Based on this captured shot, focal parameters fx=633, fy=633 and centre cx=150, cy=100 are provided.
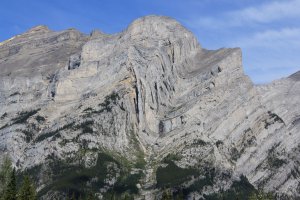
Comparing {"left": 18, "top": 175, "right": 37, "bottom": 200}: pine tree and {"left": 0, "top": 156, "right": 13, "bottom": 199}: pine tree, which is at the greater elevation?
{"left": 0, "top": 156, "right": 13, "bottom": 199}: pine tree

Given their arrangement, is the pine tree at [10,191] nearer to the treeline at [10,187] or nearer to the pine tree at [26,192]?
the treeline at [10,187]

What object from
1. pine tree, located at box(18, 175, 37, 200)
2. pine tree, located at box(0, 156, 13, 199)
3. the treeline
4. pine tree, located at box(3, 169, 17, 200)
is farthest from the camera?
pine tree, located at box(18, 175, 37, 200)

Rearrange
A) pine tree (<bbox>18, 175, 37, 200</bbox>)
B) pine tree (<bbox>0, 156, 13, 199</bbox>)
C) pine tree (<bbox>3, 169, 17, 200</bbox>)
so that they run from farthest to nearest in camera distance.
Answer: pine tree (<bbox>18, 175, 37, 200</bbox>) → pine tree (<bbox>0, 156, 13, 199</bbox>) → pine tree (<bbox>3, 169, 17, 200</bbox>)

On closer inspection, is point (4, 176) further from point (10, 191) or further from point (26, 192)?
point (26, 192)

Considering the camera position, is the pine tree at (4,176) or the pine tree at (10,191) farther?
the pine tree at (4,176)

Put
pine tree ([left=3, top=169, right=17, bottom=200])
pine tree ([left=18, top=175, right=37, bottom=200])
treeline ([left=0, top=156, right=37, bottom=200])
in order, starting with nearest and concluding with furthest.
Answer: pine tree ([left=3, top=169, right=17, bottom=200]) → treeline ([left=0, top=156, right=37, bottom=200]) → pine tree ([left=18, top=175, right=37, bottom=200])

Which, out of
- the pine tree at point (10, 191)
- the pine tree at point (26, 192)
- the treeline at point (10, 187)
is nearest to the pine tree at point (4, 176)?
the treeline at point (10, 187)

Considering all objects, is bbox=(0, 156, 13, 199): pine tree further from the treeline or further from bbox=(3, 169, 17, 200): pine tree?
bbox=(3, 169, 17, 200): pine tree

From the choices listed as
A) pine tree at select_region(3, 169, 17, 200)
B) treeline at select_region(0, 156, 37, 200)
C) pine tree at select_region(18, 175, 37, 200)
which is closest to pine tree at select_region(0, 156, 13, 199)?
treeline at select_region(0, 156, 37, 200)

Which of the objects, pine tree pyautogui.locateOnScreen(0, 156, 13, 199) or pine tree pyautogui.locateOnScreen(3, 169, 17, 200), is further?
pine tree pyautogui.locateOnScreen(0, 156, 13, 199)

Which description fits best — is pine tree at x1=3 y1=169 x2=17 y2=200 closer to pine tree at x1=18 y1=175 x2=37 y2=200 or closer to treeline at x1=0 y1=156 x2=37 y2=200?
treeline at x1=0 y1=156 x2=37 y2=200

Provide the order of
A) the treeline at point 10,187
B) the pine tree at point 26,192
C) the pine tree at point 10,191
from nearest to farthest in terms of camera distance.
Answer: the pine tree at point 10,191 < the treeline at point 10,187 < the pine tree at point 26,192

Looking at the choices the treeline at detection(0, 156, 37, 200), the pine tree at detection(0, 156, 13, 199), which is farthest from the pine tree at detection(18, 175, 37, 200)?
the pine tree at detection(0, 156, 13, 199)

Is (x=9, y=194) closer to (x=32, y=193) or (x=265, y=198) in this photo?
(x=32, y=193)
